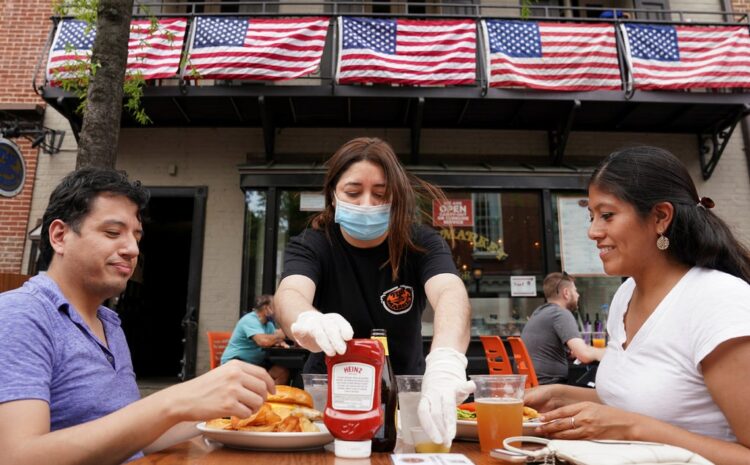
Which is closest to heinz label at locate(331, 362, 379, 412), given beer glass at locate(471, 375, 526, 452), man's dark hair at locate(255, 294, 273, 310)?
beer glass at locate(471, 375, 526, 452)

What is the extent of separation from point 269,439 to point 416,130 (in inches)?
279

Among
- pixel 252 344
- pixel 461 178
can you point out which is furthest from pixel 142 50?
pixel 461 178

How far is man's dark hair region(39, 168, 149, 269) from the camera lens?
1.62 m

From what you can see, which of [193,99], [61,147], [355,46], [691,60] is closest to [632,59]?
[691,60]

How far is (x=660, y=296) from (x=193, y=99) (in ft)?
24.5

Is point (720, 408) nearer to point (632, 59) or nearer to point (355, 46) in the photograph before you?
point (355, 46)

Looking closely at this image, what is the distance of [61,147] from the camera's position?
8.20 m

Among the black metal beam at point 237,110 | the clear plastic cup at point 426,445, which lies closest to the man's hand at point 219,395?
the clear plastic cup at point 426,445

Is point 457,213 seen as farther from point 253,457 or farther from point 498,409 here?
point 253,457

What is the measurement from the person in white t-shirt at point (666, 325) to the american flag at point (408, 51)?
5736 millimetres

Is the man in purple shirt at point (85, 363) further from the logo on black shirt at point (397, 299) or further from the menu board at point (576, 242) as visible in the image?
the menu board at point (576, 242)

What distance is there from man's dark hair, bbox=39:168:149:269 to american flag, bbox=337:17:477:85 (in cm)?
579

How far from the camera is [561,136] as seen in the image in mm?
8102

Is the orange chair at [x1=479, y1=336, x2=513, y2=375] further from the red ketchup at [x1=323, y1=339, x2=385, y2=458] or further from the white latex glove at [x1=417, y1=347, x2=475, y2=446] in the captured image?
the red ketchup at [x1=323, y1=339, x2=385, y2=458]
